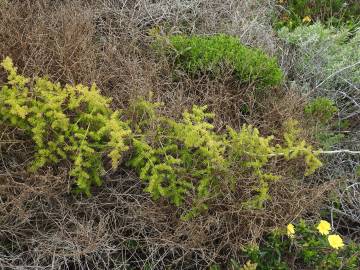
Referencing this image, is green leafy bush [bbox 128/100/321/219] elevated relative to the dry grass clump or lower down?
elevated

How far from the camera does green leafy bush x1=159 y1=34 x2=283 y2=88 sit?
3411mm

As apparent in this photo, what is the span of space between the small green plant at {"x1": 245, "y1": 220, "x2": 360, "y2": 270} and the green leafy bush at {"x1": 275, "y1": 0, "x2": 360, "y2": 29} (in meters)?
2.31

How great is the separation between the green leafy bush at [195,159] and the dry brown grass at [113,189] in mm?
91

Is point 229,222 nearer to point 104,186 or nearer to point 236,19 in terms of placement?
point 104,186

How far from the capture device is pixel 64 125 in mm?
2568

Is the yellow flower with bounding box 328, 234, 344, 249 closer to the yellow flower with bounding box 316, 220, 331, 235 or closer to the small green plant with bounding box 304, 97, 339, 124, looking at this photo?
the yellow flower with bounding box 316, 220, 331, 235

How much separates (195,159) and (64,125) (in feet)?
2.44

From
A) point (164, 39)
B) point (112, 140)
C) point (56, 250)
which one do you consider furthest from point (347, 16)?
point (56, 250)

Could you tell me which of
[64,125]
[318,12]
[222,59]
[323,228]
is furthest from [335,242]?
[318,12]

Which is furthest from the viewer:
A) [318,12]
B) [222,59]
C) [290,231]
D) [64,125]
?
[318,12]

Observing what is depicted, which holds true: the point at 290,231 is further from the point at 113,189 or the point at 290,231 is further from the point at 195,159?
the point at 113,189

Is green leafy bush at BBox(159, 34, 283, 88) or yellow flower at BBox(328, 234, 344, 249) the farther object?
green leafy bush at BBox(159, 34, 283, 88)

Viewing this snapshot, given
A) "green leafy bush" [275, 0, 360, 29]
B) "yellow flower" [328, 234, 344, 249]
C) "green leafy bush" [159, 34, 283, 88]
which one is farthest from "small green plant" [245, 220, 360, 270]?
"green leafy bush" [275, 0, 360, 29]

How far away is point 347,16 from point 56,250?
3.69 m
